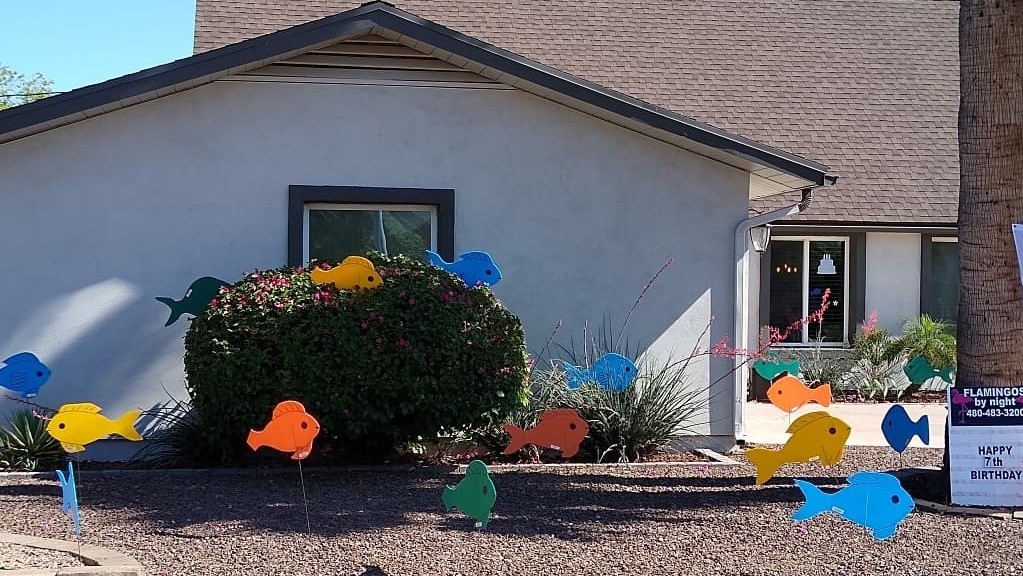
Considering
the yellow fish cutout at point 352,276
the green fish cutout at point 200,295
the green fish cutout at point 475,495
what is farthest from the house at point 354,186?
the green fish cutout at point 475,495

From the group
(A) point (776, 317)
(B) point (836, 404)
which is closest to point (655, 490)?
(B) point (836, 404)

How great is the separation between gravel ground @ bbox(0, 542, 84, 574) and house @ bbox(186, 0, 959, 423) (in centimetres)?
1067

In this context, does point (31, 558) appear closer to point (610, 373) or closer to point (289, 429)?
point (289, 429)

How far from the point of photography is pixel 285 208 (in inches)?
410

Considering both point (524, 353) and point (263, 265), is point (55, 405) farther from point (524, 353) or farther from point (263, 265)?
point (524, 353)

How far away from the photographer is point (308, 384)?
8.73m

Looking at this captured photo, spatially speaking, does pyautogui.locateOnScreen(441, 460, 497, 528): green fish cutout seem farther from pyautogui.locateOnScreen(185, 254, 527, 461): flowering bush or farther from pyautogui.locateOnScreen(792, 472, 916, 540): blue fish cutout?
pyautogui.locateOnScreen(185, 254, 527, 461): flowering bush

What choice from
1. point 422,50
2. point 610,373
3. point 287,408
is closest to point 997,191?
point 610,373

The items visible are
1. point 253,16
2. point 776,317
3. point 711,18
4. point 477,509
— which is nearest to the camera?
point 477,509

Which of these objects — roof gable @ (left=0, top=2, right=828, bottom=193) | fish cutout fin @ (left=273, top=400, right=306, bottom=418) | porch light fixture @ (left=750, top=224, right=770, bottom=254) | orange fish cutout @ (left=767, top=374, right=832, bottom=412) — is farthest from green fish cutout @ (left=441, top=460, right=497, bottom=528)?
porch light fixture @ (left=750, top=224, right=770, bottom=254)

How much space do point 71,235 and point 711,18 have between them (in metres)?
12.8

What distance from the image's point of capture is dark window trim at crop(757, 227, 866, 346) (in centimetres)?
1631

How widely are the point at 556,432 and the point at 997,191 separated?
12.6 ft

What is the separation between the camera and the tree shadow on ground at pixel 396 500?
734 cm
